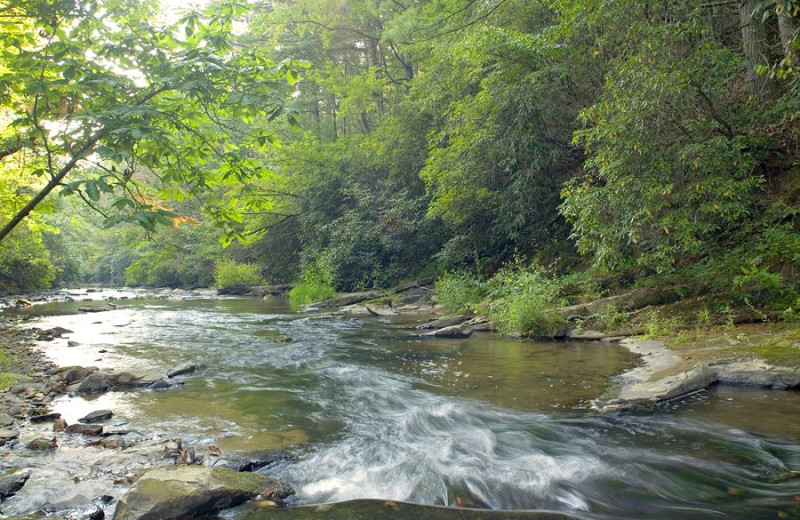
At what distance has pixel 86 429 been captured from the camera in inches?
197

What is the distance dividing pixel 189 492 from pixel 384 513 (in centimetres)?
140

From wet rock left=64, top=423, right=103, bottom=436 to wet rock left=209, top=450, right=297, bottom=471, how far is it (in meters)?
1.62

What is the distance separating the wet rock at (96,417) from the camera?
536 centimetres

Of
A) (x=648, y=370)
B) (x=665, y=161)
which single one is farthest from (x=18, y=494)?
(x=665, y=161)

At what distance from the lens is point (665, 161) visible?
8.05 meters

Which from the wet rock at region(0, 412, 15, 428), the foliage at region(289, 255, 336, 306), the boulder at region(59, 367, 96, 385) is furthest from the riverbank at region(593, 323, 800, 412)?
the foliage at region(289, 255, 336, 306)

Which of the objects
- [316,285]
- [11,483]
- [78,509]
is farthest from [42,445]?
[316,285]

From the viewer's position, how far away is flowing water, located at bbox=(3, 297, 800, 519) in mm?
3799

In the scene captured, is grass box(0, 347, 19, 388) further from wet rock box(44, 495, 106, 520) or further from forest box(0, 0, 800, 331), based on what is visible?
wet rock box(44, 495, 106, 520)

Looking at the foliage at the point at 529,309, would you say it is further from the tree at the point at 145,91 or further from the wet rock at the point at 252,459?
the tree at the point at 145,91

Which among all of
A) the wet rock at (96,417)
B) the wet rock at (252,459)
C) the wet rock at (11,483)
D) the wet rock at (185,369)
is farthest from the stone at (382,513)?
the wet rock at (185,369)

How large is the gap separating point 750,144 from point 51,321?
18.4m

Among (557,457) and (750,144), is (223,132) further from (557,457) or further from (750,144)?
(750,144)

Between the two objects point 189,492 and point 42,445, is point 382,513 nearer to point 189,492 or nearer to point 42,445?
point 189,492
